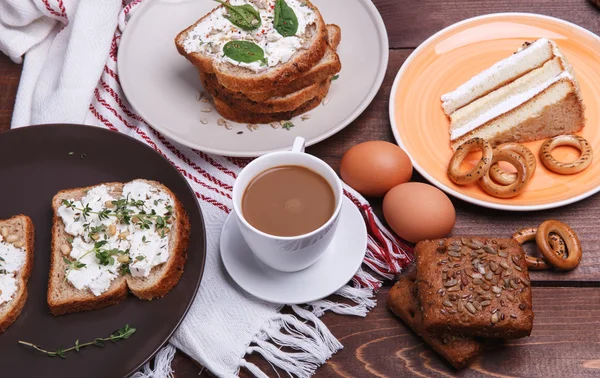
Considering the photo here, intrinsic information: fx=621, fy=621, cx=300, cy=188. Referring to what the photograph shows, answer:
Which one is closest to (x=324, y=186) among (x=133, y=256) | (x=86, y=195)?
(x=133, y=256)

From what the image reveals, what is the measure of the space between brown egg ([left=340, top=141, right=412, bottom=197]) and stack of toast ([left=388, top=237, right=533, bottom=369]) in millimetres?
321

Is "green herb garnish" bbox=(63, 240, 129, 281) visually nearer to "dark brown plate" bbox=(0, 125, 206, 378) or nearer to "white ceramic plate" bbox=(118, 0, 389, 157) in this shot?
"dark brown plate" bbox=(0, 125, 206, 378)

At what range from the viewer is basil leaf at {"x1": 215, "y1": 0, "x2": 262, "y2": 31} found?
8.55 feet

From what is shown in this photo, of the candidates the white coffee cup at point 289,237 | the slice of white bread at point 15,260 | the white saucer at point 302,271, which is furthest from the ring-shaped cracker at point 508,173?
the slice of white bread at point 15,260

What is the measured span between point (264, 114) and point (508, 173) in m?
1.05

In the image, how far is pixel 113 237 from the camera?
86.8 inches

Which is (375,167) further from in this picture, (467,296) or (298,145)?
(467,296)

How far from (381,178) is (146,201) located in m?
0.90

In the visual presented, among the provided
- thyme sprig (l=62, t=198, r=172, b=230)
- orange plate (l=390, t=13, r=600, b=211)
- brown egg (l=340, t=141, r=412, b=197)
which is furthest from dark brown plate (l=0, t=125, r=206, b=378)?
orange plate (l=390, t=13, r=600, b=211)

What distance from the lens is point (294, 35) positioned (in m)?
2.62

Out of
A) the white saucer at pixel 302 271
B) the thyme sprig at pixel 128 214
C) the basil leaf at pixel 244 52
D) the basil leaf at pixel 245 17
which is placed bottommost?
the white saucer at pixel 302 271

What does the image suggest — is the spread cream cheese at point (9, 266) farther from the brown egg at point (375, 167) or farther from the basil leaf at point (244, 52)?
the brown egg at point (375, 167)

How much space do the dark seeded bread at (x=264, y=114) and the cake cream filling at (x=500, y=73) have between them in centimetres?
57

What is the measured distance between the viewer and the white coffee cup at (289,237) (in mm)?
2029
